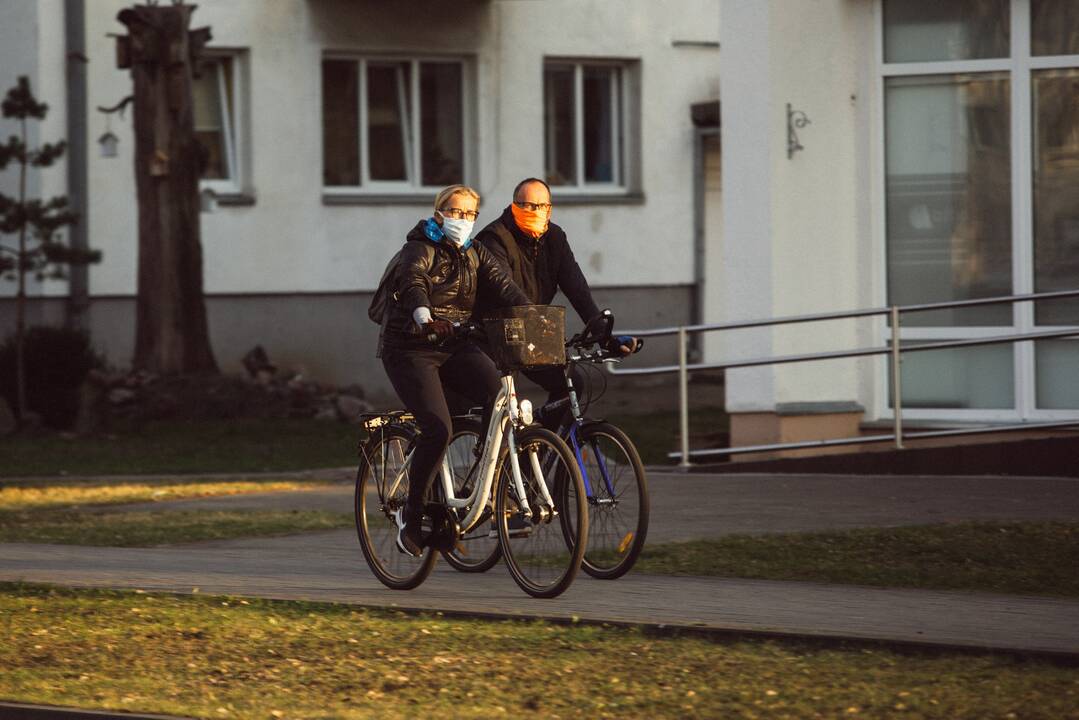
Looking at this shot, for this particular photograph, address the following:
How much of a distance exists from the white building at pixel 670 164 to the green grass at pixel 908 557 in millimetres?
4174

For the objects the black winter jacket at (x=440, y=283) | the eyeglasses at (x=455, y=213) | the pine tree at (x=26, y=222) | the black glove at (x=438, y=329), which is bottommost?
the black glove at (x=438, y=329)

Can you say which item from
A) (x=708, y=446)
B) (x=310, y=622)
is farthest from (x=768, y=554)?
(x=708, y=446)

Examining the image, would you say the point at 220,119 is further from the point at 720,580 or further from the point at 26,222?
the point at 720,580

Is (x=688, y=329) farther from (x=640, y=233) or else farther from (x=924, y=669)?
(x=640, y=233)

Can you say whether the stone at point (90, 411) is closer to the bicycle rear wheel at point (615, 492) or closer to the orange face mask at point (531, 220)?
the orange face mask at point (531, 220)

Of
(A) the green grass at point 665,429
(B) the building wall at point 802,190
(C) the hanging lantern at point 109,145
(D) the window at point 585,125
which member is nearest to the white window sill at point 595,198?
(D) the window at point 585,125

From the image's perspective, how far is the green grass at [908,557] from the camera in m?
9.08

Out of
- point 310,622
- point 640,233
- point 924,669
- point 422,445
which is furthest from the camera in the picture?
point 640,233

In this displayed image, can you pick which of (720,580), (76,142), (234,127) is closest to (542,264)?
(720,580)

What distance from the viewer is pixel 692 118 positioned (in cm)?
2688

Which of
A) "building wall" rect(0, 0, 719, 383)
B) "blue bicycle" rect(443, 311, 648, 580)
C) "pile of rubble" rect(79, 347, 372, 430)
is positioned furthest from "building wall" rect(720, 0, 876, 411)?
"building wall" rect(0, 0, 719, 383)

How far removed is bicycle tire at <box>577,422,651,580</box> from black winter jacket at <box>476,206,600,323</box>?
0.81 meters

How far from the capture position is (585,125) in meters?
26.8

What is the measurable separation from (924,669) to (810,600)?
1496mm
